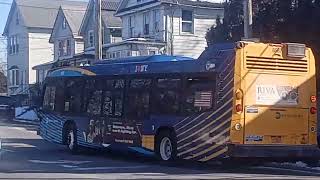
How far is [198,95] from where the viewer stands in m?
16.4

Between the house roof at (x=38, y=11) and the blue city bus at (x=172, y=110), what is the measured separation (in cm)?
4583

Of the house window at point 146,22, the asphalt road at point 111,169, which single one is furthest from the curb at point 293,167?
the house window at point 146,22

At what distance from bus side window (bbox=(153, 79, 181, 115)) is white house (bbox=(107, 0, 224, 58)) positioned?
26.5m

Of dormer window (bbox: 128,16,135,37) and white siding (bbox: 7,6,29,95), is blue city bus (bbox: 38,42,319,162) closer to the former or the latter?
dormer window (bbox: 128,16,135,37)

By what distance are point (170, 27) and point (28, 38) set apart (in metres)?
25.7

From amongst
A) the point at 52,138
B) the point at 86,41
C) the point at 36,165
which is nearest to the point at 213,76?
the point at 36,165

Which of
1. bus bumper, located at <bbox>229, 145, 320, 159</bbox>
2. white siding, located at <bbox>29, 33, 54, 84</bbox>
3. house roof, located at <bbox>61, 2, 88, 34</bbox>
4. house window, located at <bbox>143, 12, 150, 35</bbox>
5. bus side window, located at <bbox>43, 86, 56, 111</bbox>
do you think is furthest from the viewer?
white siding, located at <bbox>29, 33, 54, 84</bbox>

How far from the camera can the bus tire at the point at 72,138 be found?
2162 cm

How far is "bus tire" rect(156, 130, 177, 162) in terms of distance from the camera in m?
17.1

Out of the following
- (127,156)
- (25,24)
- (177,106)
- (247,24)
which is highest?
(25,24)

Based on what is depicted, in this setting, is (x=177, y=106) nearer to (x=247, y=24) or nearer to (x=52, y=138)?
(x=247, y=24)

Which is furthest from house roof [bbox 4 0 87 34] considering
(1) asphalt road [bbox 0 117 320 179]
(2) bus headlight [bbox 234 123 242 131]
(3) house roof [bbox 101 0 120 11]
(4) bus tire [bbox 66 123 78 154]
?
(2) bus headlight [bbox 234 123 242 131]

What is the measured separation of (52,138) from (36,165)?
5842mm

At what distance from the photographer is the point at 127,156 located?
68.2 ft
